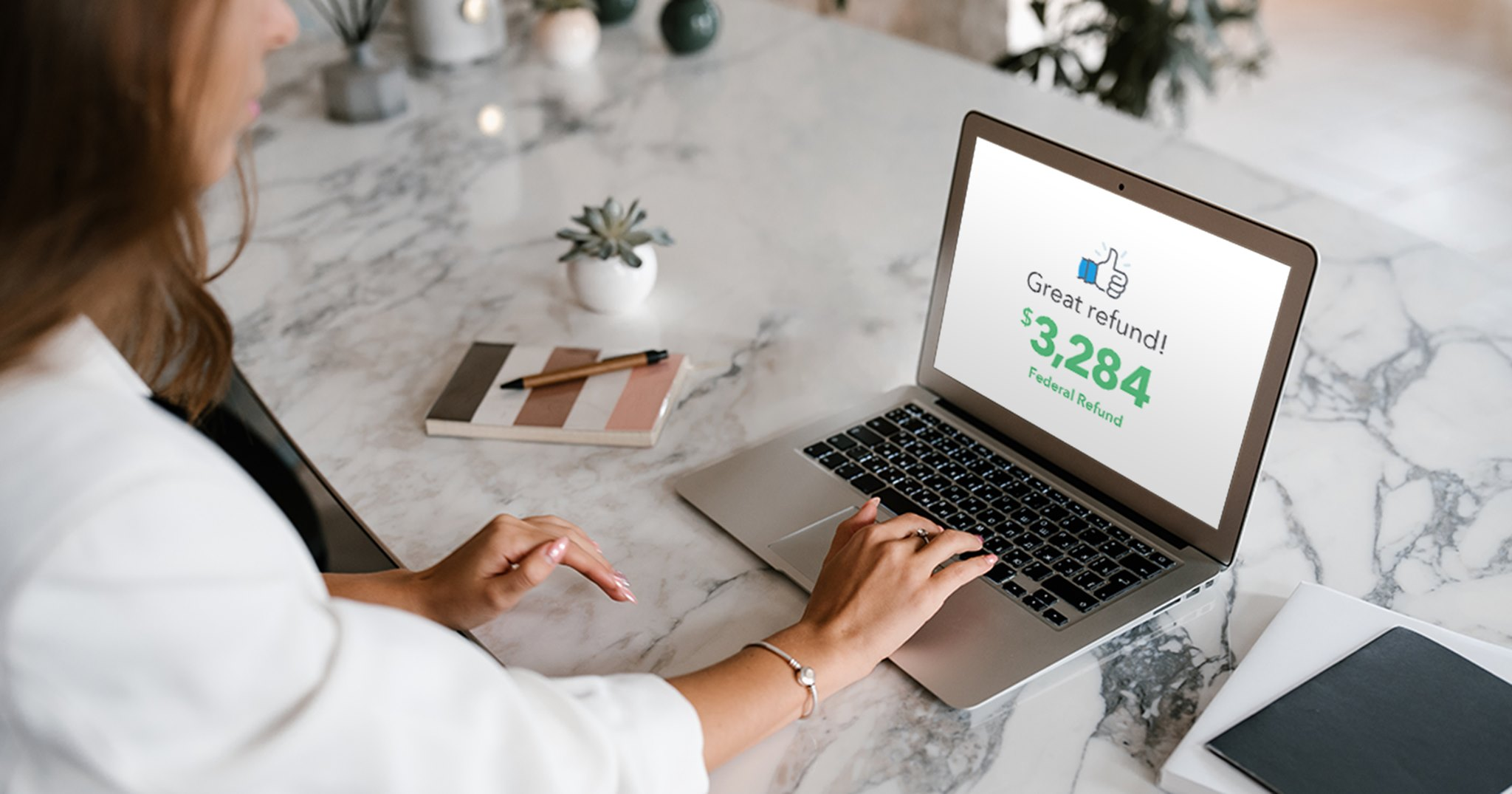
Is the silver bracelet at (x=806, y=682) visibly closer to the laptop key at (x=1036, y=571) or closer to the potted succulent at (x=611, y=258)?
the laptop key at (x=1036, y=571)

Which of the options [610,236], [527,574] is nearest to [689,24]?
[610,236]

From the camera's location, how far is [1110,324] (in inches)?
39.3

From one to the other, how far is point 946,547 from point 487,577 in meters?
0.34

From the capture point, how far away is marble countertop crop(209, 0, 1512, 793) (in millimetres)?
884

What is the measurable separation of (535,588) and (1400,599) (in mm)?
673

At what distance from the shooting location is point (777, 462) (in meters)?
1.09

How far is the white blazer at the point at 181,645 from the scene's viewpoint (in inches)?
21.4

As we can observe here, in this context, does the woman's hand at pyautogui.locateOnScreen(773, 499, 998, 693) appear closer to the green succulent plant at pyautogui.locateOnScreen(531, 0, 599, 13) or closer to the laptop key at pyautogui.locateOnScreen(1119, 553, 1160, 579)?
the laptop key at pyautogui.locateOnScreen(1119, 553, 1160, 579)

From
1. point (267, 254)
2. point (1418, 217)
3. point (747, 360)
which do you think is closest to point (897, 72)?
point (747, 360)

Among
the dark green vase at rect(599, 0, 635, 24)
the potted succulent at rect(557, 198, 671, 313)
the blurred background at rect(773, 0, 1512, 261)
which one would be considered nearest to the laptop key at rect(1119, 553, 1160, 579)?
the potted succulent at rect(557, 198, 671, 313)

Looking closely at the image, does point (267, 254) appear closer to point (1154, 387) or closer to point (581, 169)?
point (581, 169)

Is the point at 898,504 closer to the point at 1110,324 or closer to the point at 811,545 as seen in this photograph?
the point at 811,545

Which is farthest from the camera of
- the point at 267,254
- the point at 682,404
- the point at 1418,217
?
the point at 1418,217

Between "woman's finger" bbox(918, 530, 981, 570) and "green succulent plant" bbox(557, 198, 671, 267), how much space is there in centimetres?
53
